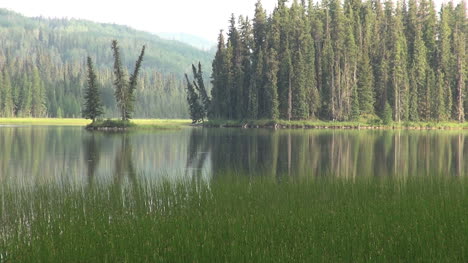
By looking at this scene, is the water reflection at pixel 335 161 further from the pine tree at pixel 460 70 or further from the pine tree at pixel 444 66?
the pine tree at pixel 460 70

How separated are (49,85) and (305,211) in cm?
18840

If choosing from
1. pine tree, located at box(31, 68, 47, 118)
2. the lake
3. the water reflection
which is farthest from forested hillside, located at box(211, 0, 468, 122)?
the lake

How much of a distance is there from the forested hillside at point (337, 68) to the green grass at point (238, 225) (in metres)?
91.1

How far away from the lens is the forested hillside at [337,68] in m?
112

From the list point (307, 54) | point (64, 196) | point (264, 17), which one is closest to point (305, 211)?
point (64, 196)

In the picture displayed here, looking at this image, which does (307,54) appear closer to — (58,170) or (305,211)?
(58,170)

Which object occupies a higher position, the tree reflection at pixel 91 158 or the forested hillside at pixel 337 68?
the forested hillside at pixel 337 68

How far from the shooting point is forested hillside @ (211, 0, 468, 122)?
112 m

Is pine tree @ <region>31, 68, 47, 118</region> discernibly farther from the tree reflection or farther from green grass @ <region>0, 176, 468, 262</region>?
green grass @ <region>0, 176, 468, 262</region>

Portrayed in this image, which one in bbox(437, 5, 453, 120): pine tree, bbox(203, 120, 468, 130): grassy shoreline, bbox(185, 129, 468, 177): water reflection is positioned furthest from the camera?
bbox(437, 5, 453, 120): pine tree

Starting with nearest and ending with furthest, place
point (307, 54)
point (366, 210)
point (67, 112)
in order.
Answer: point (366, 210), point (307, 54), point (67, 112)

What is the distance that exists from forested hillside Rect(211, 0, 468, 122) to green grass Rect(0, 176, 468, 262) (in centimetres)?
9106

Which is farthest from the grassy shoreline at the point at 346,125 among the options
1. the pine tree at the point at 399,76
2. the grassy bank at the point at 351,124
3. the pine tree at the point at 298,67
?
the pine tree at the point at 399,76

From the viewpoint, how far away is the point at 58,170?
32.5m
